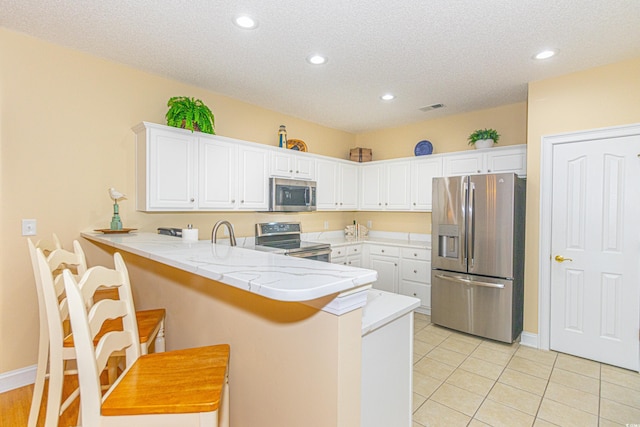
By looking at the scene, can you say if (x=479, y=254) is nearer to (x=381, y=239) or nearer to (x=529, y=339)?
(x=529, y=339)

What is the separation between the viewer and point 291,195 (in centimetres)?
404

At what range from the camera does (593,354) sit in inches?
113

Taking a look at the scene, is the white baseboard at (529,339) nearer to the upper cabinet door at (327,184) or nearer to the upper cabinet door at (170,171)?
the upper cabinet door at (327,184)

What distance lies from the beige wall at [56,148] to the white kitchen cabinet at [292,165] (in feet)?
4.29

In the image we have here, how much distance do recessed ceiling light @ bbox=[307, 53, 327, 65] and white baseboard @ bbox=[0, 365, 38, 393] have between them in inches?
133

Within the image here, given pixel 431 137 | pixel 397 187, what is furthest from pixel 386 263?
pixel 431 137

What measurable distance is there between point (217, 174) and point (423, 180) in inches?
109

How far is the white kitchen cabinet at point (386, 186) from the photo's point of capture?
4621mm

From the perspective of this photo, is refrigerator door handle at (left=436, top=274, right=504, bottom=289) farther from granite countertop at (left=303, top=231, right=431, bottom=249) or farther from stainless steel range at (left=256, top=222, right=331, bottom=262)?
stainless steel range at (left=256, top=222, right=331, bottom=262)

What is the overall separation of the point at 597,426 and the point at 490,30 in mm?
2741

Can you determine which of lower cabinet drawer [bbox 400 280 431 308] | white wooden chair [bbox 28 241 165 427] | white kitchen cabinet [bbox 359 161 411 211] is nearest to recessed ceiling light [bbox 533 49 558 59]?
white kitchen cabinet [bbox 359 161 411 211]

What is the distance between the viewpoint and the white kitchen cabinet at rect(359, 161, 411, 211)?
462 centimetres

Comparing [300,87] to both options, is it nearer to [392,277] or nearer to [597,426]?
[392,277]

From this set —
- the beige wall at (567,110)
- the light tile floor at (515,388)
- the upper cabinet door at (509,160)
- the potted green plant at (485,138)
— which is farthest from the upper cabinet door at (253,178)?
the beige wall at (567,110)
